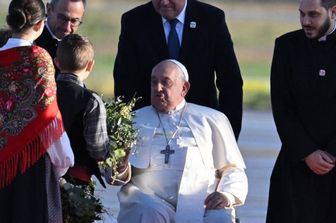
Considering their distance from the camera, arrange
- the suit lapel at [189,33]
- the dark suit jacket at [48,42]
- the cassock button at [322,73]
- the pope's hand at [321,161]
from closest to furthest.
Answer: the pope's hand at [321,161], the cassock button at [322,73], the dark suit jacket at [48,42], the suit lapel at [189,33]

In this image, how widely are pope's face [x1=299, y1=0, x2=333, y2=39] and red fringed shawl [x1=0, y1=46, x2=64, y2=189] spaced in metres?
2.06

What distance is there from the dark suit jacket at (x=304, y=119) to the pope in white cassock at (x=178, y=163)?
13.1 inches

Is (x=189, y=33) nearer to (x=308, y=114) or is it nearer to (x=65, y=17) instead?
(x=65, y=17)

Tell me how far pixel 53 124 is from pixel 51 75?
267mm

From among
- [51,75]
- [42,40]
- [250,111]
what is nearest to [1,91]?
[51,75]

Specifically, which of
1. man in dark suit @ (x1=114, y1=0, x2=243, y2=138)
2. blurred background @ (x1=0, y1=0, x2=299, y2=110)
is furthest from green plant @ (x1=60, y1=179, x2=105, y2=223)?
blurred background @ (x1=0, y1=0, x2=299, y2=110)

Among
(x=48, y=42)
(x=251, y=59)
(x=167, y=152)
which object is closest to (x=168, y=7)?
(x=48, y=42)

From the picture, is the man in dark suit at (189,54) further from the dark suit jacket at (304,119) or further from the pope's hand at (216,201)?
the pope's hand at (216,201)

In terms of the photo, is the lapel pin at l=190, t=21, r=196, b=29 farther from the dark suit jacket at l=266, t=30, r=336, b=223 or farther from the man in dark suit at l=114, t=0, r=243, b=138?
the dark suit jacket at l=266, t=30, r=336, b=223

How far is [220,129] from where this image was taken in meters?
9.01

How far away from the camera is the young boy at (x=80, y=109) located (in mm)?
7613

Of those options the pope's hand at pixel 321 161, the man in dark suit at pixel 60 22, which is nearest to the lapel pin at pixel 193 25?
the man in dark suit at pixel 60 22

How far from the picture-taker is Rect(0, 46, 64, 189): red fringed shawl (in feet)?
24.2

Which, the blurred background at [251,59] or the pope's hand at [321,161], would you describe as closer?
the pope's hand at [321,161]
